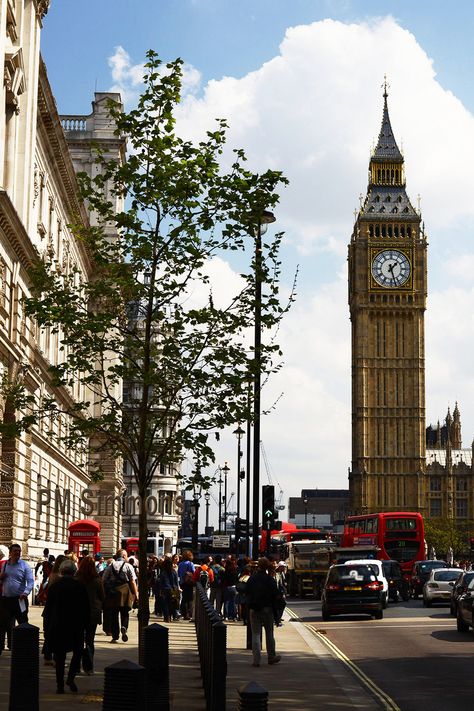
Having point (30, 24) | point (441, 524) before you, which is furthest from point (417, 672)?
point (441, 524)

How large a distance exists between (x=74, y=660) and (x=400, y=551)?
48229mm

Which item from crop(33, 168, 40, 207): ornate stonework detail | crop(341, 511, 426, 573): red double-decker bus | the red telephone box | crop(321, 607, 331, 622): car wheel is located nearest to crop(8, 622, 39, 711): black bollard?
crop(321, 607, 331, 622): car wheel

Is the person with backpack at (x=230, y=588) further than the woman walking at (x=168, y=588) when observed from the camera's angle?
Yes

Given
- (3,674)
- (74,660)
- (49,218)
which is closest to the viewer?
(74,660)

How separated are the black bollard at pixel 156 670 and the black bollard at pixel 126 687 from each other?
9.72 feet

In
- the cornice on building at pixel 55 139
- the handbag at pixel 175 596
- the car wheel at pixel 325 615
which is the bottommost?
the car wheel at pixel 325 615

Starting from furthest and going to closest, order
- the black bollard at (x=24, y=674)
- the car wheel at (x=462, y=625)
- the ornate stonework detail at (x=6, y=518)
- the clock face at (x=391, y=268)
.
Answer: the clock face at (x=391, y=268) < the ornate stonework detail at (x=6, y=518) < the car wheel at (x=462, y=625) < the black bollard at (x=24, y=674)

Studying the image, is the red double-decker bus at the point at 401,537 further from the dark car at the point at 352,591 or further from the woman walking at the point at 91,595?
the woman walking at the point at 91,595

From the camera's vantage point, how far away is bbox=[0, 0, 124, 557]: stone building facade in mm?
32844

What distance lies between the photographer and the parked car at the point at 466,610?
27.6 meters

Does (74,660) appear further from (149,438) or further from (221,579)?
(221,579)

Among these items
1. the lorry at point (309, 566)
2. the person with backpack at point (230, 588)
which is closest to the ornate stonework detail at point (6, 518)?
the person with backpack at point (230, 588)

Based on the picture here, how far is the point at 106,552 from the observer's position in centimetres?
7131

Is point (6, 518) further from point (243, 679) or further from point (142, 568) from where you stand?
point (142, 568)
